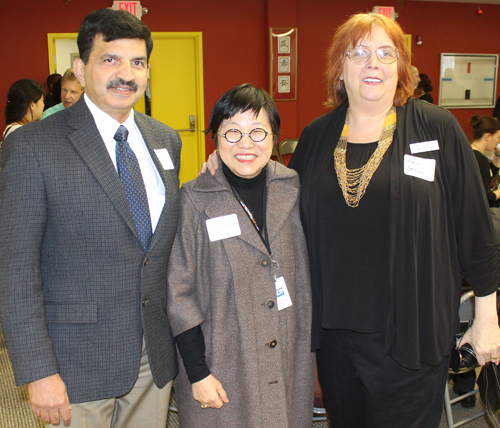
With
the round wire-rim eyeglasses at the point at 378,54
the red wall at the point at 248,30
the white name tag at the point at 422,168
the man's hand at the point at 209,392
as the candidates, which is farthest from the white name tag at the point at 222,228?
the red wall at the point at 248,30

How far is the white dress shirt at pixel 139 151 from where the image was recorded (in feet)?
4.85

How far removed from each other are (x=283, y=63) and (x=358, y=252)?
620cm

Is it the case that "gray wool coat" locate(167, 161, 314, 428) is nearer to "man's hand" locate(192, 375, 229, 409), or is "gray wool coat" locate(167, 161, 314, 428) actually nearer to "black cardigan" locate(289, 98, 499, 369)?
"man's hand" locate(192, 375, 229, 409)

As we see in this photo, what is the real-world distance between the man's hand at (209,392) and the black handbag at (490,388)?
1266mm

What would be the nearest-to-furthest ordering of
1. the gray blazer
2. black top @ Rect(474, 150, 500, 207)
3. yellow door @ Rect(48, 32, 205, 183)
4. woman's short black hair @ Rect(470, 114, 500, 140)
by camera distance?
the gray blazer
black top @ Rect(474, 150, 500, 207)
woman's short black hair @ Rect(470, 114, 500, 140)
yellow door @ Rect(48, 32, 205, 183)

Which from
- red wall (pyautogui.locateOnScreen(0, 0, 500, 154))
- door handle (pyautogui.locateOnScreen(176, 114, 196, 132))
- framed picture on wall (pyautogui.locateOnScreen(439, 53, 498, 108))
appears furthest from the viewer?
framed picture on wall (pyautogui.locateOnScreen(439, 53, 498, 108))

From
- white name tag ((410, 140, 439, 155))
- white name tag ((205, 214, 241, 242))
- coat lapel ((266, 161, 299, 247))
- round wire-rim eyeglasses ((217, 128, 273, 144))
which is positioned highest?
round wire-rim eyeglasses ((217, 128, 273, 144))

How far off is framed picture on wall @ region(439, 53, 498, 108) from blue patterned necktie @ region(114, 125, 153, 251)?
7.97 metres

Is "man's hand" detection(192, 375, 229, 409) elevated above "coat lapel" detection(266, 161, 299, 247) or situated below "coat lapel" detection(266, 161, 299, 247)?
below

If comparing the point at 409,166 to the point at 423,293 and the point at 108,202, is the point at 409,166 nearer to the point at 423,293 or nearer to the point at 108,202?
the point at 423,293

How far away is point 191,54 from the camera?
728 cm

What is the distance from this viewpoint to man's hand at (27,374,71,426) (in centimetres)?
132

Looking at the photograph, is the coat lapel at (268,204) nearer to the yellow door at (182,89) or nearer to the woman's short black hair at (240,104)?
the woman's short black hair at (240,104)

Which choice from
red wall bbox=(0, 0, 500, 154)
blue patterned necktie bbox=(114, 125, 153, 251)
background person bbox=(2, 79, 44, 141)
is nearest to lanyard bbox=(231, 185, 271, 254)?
blue patterned necktie bbox=(114, 125, 153, 251)
